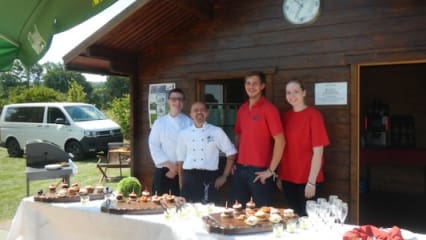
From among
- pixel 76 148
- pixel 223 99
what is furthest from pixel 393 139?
pixel 76 148

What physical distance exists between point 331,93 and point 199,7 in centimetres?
186

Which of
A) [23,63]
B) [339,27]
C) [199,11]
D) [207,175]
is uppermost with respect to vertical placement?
[199,11]

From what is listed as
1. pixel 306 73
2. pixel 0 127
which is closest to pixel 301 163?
pixel 306 73

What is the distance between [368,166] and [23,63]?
24.8 ft

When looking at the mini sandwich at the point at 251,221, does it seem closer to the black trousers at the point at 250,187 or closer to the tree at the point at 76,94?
the black trousers at the point at 250,187

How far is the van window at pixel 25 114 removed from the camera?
15.4m

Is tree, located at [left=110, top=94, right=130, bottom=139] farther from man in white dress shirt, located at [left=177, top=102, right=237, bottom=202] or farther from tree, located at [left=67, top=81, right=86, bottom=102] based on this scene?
man in white dress shirt, located at [left=177, top=102, right=237, bottom=202]

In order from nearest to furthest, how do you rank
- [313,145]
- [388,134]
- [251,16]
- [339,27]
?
Result: [313,145]
[339,27]
[251,16]
[388,134]

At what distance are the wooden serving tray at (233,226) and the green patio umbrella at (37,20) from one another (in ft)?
4.56

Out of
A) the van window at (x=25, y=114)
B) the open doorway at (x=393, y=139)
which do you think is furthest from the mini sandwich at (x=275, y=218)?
the van window at (x=25, y=114)

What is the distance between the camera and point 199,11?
5.35 m

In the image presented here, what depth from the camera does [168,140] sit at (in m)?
4.60

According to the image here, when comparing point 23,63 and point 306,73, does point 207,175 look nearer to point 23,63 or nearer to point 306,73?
point 306,73

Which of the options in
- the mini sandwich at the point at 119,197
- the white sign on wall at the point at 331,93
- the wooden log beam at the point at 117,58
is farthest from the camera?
the wooden log beam at the point at 117,58
